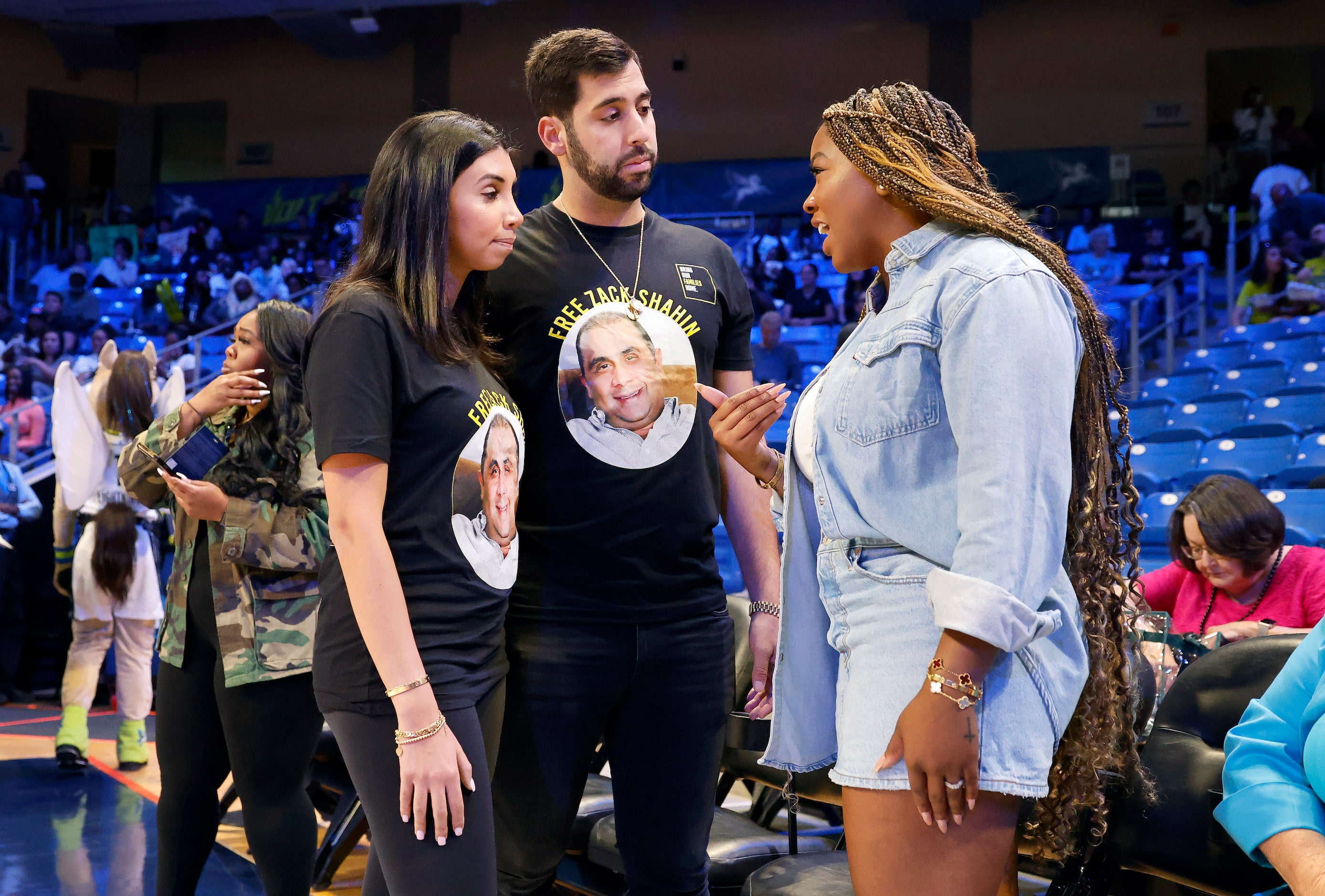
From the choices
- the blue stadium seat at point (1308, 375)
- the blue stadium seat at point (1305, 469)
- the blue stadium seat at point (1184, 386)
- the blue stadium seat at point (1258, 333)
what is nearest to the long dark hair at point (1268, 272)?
the blue stadium seat at point (1258, 333)

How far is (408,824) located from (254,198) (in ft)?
43.6

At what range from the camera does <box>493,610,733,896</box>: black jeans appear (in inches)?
68.2

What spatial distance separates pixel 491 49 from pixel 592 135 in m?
13.2

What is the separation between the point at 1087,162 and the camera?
11.5 metres

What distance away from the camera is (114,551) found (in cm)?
455

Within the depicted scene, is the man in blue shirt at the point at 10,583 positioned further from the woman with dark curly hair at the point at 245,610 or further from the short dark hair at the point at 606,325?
A: the short dark hair at the point at 606,325

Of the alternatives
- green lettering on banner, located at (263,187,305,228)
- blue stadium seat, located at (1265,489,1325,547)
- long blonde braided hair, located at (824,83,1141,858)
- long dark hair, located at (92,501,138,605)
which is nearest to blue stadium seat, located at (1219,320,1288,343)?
blue stadium seat, located at (1265,489,1325,547)

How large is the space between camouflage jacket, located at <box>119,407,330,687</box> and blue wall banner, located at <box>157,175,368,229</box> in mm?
11243

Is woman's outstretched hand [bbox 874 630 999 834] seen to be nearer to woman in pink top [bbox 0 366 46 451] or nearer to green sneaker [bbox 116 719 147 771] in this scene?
green sneaker [bbox 116 719 147 771]

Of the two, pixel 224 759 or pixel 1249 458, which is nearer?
pixel 224 759

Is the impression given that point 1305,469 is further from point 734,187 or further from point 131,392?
point 734,187

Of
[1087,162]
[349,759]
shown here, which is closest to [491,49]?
[1087,162]

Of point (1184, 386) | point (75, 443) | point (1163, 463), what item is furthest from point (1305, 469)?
point (75, 443)

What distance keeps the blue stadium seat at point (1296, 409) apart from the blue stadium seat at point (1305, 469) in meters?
0.39
